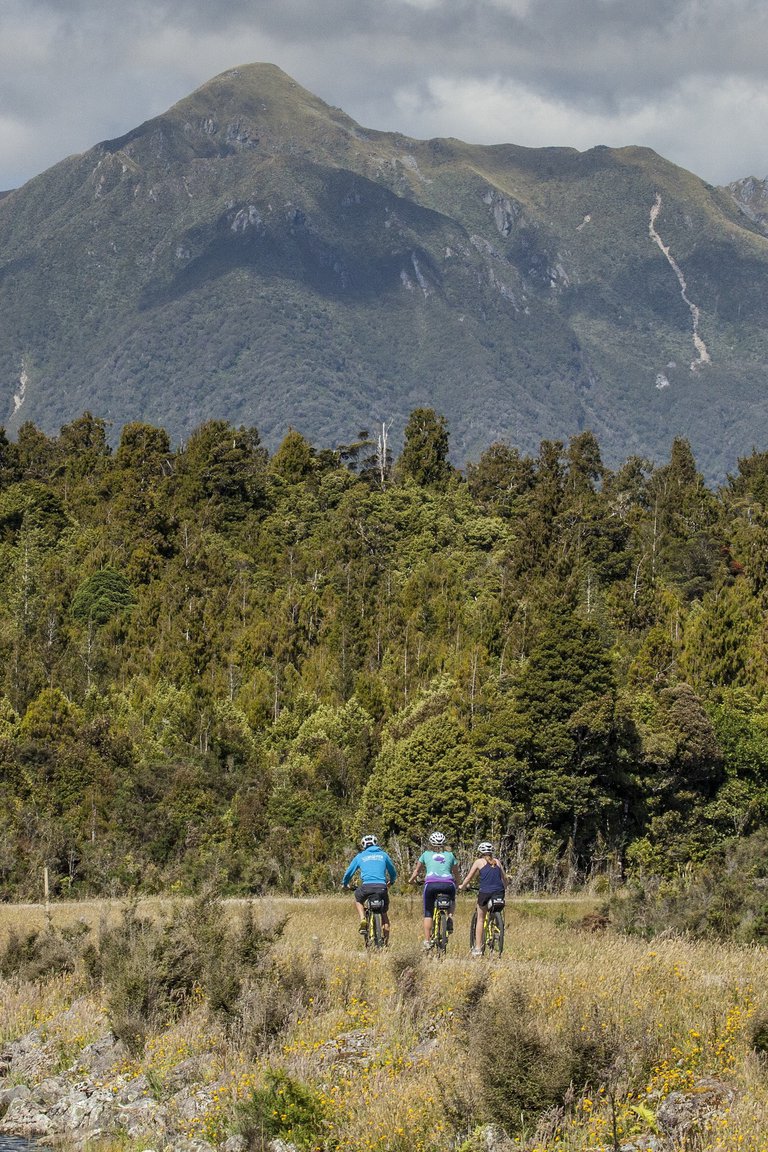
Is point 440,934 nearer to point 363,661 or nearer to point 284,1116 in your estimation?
point 284,1116

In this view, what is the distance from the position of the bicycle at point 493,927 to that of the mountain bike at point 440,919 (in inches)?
15.6

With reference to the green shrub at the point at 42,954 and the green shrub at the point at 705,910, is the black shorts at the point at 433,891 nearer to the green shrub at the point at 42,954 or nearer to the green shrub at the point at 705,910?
the green shrub at the point at 705,910

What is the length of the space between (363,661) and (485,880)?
5002 cm

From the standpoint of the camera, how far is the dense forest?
49.8 metres

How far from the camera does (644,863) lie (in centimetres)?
4947

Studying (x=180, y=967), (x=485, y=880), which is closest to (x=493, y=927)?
(x=485, y=880)

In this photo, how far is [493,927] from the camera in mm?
19547

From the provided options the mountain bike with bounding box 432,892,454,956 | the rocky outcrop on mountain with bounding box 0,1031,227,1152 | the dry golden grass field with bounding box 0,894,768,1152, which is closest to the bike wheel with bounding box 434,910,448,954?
the mountain bike with bounding box 432,892,454,956

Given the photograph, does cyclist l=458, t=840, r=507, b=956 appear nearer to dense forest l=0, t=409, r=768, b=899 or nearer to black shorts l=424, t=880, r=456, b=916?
black shorts l=424, t=880, r=456, b=916

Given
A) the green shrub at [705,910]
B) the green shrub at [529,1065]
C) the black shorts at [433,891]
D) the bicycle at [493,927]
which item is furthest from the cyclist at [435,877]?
the green shrub at [529,1065]

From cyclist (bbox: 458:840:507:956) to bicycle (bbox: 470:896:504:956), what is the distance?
58 millimetres

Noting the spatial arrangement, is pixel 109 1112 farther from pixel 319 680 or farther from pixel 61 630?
pixel 61 630

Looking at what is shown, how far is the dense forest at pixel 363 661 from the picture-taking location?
164 feet

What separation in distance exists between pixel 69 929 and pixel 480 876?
22.0 feet
